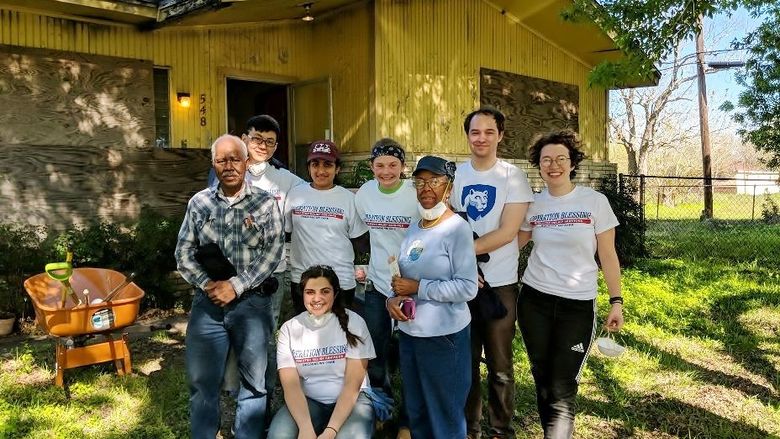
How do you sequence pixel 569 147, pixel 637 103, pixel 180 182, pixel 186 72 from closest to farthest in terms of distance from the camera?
1. pixel 569 147
2. pixel 180 182
3. pixel 186 72
4. pixel 637 103

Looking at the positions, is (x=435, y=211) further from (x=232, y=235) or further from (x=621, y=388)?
(x=621, y=388)

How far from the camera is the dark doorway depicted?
10273mm

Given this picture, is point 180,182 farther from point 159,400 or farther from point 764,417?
point 764,417

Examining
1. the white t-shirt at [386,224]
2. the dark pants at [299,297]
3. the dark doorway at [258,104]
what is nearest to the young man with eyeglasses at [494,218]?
the white t-shirt at [386,224]

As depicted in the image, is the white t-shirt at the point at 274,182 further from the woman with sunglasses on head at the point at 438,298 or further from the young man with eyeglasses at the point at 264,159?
the woman with sunglasses on head at the point at 438,298

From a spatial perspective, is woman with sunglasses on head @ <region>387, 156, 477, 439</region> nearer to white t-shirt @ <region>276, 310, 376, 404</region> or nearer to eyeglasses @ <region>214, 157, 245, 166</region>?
white t-shirt @ <region>276, 310, 376, 404</region>

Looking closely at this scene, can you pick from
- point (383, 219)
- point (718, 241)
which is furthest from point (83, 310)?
point (718, 241)

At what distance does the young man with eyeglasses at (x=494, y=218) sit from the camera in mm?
3221

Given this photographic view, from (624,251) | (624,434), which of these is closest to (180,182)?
(624,434)

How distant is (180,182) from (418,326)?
604cm

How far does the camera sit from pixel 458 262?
9.32ft

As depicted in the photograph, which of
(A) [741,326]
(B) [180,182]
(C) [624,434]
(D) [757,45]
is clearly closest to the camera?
(C) [624,434]

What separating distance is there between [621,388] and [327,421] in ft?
8.88

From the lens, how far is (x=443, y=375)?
2.90m
